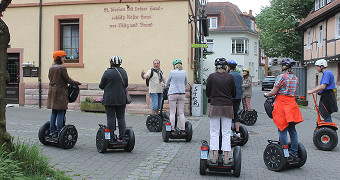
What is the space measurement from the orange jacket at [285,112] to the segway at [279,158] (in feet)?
1.16

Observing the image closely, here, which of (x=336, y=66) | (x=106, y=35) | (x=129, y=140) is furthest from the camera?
(x=336, y=66)

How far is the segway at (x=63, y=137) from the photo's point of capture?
705cm

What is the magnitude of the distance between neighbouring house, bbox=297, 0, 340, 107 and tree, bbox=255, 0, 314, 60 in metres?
5.02

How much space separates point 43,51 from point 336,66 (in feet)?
46.7

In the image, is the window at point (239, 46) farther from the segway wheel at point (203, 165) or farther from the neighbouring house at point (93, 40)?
the segway wheel at point (203, 165)

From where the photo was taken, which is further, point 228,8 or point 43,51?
point 228,8

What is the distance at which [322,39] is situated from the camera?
22109 mm

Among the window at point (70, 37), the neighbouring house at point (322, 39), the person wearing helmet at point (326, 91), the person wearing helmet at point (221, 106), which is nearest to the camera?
the person wearing helmet at point (221, 106)

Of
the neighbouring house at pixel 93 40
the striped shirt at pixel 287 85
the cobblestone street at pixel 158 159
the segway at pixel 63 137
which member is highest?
the neighbouring house at pixel 93 40

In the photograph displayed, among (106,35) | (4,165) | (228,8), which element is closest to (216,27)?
(228,8)

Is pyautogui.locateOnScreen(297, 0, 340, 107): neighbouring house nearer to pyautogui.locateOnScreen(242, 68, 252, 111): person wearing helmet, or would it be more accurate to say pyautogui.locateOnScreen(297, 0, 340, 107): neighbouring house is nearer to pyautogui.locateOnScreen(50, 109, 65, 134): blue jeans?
pyautogui.locateOnScreen(242, 68, 252, 111): person wearing helmet

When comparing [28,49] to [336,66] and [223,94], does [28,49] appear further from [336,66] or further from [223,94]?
[336,66]

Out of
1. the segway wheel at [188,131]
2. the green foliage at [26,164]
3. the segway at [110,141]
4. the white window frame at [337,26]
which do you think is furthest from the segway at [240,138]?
the white window frame at [337,26]

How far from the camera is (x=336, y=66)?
19.3m
